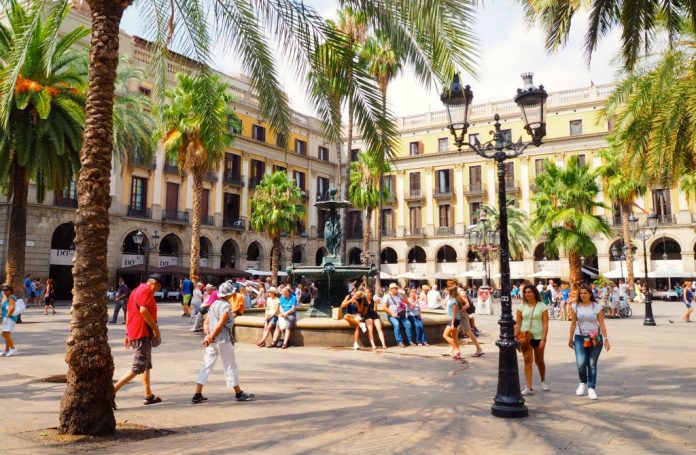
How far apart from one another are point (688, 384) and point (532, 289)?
2807 mm

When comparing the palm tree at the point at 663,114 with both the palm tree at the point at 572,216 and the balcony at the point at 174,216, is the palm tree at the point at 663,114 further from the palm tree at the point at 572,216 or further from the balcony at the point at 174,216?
the balcony at the point at 174,216

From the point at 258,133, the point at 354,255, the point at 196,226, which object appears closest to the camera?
the point at 196,226

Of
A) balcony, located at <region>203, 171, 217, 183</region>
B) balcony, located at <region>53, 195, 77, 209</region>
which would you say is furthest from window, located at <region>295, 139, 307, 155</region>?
balcony, located at <region>53, 195, 77, 209</region>

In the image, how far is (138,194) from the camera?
34969 mm

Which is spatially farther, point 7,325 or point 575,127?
point 575,127

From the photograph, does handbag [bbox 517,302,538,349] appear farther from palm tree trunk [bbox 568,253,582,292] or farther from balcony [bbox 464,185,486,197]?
balcony [bbox 464,185,486,197]

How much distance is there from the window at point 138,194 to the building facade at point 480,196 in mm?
15720

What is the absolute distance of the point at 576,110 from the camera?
42750mm

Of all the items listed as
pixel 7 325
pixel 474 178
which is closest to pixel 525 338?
pixel 7 325

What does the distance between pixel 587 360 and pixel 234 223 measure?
120 feet

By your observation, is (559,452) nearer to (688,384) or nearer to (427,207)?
(688,384)

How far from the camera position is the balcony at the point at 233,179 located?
1599 inches

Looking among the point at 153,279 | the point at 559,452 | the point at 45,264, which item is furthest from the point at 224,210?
the point at 559,452

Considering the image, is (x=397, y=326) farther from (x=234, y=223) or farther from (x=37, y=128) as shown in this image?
(x=234, y=223)
